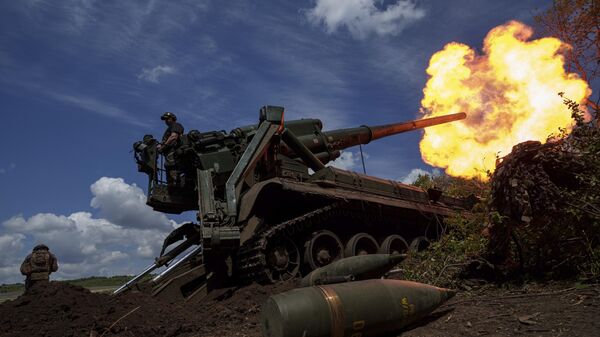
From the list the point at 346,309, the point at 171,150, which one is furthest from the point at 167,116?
the point at 346,309

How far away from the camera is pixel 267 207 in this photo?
456 inches

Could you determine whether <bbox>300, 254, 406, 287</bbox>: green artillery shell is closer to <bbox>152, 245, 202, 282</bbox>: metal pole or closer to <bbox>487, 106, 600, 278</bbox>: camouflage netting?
<bbox>487, 106, 600, 278</bbox>: camouflage netting

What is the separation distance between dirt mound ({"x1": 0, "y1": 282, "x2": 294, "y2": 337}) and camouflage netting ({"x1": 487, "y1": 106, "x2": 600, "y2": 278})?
4722mm

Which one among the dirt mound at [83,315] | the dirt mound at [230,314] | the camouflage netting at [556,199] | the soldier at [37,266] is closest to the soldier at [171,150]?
the soldier at [37,266]

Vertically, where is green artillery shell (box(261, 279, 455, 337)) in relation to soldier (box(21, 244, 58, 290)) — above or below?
below

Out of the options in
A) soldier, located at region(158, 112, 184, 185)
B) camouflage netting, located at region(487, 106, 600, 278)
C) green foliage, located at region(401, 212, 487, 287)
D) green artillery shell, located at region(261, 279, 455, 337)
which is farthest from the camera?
soldier, located at region(158, 112, 184, 185)

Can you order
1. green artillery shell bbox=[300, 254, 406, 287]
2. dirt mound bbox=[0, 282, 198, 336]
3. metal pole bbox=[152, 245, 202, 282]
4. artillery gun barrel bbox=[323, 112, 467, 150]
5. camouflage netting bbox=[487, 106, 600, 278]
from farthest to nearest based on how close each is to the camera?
artillery gun barrel bbox=[323, 112, 467, 150] < metal pole bbox=[152, 245, 202, 282] < camouflage netting bbox=[487, 106, 600, 278] < dirt mound bbox=[0, 282, 198, 336] < green artillery shell bbox=[300, 254, 406, 287]

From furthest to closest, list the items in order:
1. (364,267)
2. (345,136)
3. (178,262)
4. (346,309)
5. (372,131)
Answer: (372,131), (345,136), (178,262), (364,267), (346,309)

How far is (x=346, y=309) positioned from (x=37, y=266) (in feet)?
30.9

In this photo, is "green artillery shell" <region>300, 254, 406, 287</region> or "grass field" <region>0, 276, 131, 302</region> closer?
"green artillery shell" <region>300, 254, 406, 287</region>

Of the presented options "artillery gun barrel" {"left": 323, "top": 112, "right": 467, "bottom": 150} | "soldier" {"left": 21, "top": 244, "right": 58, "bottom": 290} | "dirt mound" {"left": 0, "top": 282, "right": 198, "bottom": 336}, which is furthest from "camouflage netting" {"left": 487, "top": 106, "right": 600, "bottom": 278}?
"soldier" {"left": 21, "top": 244, "right": 58, "bottom": 290}

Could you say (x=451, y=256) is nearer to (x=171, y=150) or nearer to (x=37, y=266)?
(x=171, y=150)

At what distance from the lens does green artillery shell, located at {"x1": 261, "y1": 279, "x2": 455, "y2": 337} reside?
5.37 m

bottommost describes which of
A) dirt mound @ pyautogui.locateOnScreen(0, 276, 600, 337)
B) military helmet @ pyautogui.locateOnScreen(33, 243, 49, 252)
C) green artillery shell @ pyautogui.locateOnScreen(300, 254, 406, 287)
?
dirt mound @ pyautogui.locateOnScreen(0, 276, 600, 337)
